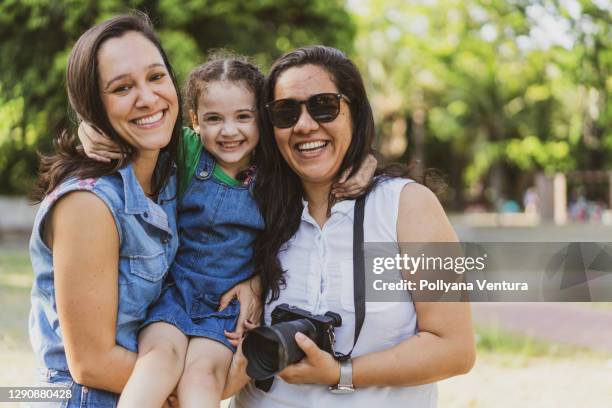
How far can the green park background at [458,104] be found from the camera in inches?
228

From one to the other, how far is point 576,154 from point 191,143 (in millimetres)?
28288

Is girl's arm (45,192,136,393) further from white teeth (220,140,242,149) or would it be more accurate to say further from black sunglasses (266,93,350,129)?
white teeth (220,140,242,149)

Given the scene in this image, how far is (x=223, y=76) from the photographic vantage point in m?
2.73

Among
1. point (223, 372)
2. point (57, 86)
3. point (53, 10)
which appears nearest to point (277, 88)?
point (223, 372)

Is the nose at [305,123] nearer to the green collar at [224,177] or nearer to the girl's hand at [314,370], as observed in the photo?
the green collar at [224,177]

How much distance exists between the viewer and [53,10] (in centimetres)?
1126

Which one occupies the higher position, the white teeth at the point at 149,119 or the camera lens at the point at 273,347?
the white teeth at the point at 149,119

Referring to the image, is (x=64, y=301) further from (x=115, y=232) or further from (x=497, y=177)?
(x=497, y=177)

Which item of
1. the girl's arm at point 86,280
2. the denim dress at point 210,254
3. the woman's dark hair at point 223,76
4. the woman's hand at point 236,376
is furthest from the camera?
the woman's dark hair at point 223,76

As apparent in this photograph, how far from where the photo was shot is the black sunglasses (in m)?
2.15

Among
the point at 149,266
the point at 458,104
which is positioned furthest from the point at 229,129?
the point at 458,104

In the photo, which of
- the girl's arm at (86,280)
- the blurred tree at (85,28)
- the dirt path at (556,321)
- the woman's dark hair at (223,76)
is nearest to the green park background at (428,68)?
the blurred tree at (85,28)

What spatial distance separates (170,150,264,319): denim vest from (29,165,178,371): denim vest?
0.24 meters

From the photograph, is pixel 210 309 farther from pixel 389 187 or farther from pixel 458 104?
pixel 458 104
